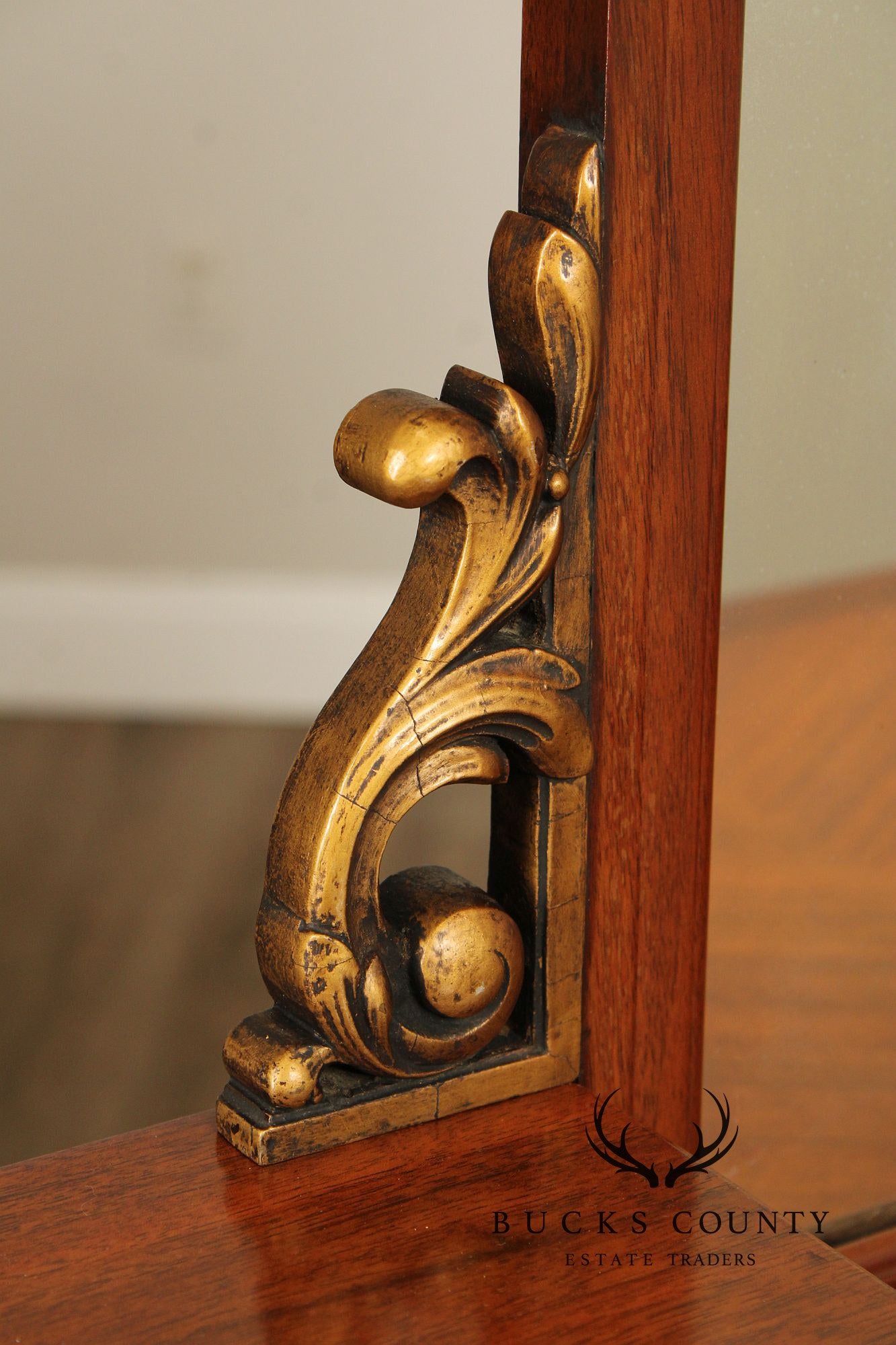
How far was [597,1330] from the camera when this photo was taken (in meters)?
0.34

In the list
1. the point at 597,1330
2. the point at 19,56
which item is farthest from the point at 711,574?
the point at 19,56

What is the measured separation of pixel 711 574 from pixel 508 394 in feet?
0.33

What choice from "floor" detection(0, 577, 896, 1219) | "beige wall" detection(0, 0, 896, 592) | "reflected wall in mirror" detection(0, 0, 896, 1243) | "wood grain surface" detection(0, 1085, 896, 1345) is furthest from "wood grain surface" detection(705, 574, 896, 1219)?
"beige wall" detection(0, 0, 896, 592)

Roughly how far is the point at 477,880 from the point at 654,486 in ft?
4.22

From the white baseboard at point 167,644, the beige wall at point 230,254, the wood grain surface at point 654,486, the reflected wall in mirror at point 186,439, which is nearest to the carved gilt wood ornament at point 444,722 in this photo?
the wood grain surface at point 654,486

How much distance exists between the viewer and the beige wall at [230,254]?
1.88 m

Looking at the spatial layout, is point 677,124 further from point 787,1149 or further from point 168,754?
point 168,754

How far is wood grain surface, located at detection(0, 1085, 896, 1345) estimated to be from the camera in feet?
1.12

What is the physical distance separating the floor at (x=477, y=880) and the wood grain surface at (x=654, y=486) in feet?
0.09

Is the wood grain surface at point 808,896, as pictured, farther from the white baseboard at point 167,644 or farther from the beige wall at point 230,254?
the white baseboard at point 167,644

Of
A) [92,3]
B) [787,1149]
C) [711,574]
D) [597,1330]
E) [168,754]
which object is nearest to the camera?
[597,1330]

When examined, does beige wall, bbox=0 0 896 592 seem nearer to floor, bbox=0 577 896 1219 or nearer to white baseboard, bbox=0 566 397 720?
white baseboard, bbox=0 566 397 720

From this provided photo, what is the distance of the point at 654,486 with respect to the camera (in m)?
0.44

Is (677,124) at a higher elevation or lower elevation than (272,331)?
higher
